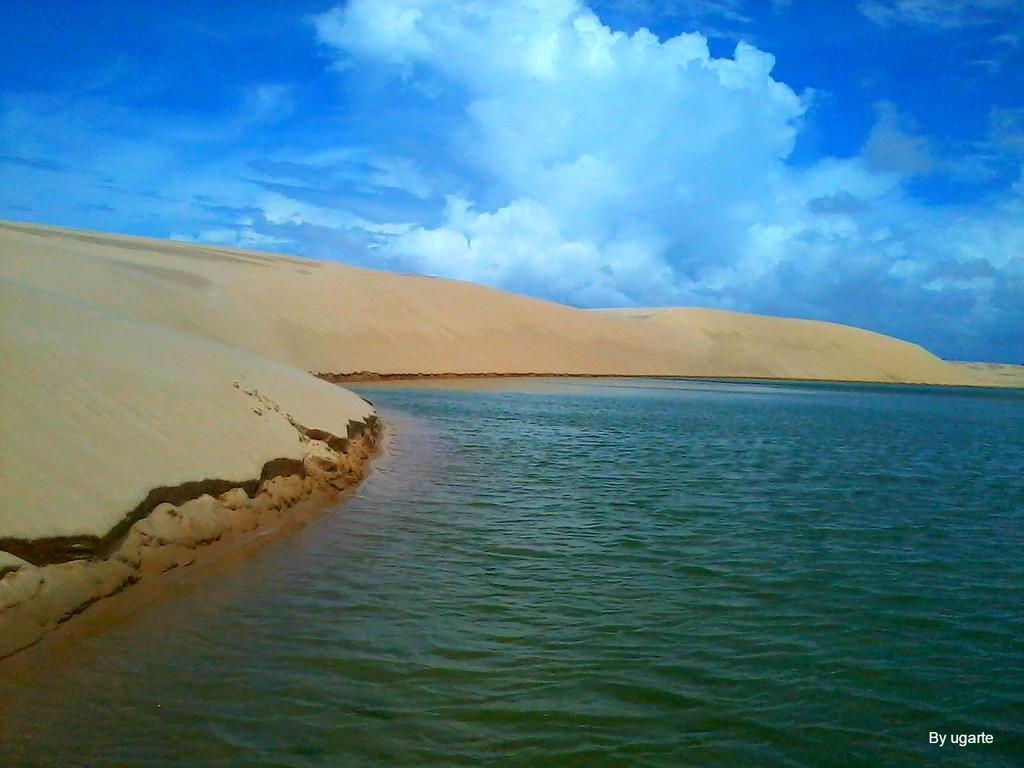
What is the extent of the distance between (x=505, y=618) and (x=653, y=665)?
1333mm

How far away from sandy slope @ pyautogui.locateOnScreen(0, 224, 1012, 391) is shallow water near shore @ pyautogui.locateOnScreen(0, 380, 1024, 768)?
2870 centimetres

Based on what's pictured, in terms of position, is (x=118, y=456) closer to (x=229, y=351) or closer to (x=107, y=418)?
(x=107, y=418)

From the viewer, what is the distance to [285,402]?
1423 cm

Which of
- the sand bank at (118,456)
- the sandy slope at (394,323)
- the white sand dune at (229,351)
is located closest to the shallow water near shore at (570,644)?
the sand bank at (118,456)

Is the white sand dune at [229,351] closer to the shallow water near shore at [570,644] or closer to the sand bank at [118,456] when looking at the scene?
the sand bank at [118,456]

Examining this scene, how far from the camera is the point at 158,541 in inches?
289

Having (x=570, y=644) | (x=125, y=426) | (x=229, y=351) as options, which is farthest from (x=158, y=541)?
(x=229, y=351)

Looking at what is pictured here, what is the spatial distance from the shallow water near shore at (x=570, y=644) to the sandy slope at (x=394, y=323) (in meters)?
28.7

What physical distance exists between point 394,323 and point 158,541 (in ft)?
175

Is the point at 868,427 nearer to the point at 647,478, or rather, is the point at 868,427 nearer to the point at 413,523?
the point at 647,478

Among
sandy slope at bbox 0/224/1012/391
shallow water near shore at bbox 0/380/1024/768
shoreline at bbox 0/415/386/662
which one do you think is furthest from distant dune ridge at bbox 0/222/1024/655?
shallow water near shore at bbox 0/380/1024/768

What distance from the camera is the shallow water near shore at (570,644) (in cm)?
448

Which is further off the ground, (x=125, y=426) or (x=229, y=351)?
(x=229, y=351)

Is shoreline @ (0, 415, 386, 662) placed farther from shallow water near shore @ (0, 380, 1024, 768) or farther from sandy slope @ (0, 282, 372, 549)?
shallow water near shore @ (0, 380, 1024, 768)
